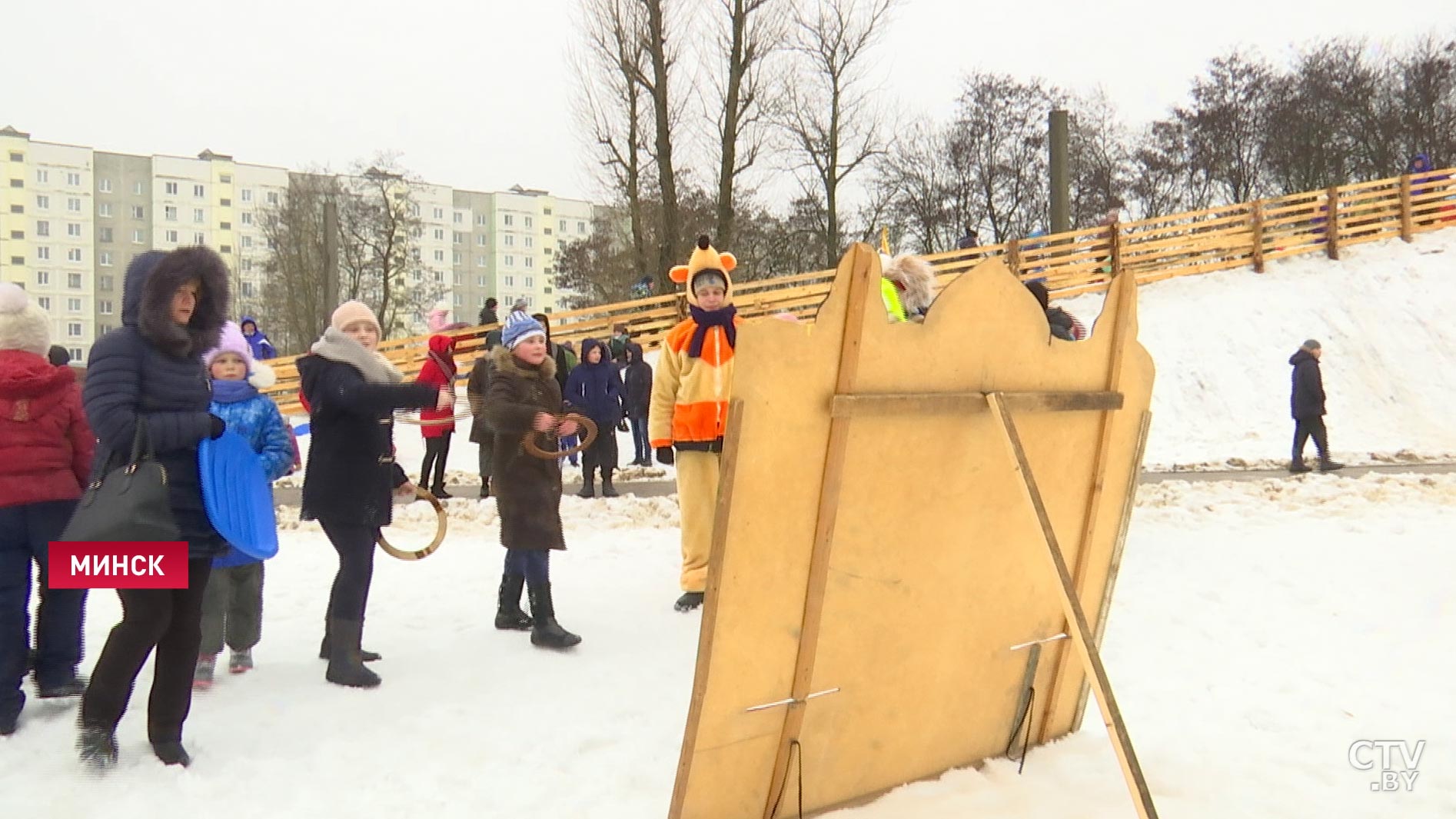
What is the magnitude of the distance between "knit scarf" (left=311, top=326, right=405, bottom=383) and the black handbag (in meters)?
0.91

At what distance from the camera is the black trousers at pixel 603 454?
10.4 meters

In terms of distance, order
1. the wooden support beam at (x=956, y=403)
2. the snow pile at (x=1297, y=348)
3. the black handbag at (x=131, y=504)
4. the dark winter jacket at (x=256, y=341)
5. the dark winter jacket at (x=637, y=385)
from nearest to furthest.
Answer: the wooden support beam at (x=956, y=403)
the black handbag at (x=131, y=504)
the dark winter jacket at (x=637, y=385)
the dark winter jacket at (x=256, y=341)
the snow pile at (x=1297, y=348)

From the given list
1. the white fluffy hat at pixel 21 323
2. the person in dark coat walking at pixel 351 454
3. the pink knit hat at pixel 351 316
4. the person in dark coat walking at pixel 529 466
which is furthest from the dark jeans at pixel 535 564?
the white fluffy hat at pixel 21 323

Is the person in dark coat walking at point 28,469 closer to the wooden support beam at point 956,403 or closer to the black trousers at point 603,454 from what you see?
the wooden support beam at point 956,403

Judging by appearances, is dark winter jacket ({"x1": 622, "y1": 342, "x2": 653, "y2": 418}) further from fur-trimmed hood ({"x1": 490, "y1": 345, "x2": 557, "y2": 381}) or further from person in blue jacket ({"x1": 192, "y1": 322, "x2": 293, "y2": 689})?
person in blue jacket ({"x1": 192, "y1": 322, "x2": 293, "y2": 689})

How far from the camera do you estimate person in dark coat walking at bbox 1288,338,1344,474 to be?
1152 centimetres

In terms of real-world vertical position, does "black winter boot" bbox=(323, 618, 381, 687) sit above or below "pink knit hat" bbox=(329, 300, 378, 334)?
below

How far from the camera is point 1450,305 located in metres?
18.0

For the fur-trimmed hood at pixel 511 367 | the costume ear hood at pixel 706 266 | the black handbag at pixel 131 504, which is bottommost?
the black handbag at pixel 131 504

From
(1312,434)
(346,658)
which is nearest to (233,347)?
(346,658)

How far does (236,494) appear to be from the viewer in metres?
3.44

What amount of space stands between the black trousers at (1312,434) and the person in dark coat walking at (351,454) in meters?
10.8

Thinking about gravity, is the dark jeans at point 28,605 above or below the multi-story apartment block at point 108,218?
below

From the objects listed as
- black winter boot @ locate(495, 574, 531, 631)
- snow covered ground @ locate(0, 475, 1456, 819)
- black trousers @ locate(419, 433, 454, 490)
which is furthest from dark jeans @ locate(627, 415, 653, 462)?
black winter boot @ locate(495, 574, 531, 631)
